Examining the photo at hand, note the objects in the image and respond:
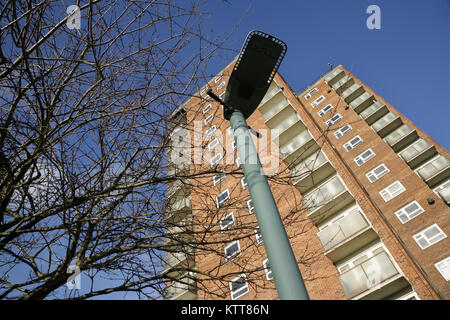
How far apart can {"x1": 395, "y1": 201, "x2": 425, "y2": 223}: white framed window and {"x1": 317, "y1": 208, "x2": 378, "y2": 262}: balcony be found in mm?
4124

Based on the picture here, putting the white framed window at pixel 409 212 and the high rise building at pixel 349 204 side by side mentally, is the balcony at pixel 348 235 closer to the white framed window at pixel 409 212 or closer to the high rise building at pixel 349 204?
the high rise building at pixel 349 204

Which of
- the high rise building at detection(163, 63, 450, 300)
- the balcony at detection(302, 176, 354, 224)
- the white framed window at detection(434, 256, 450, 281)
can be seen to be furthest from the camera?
the balcony at detection(302, 176, 354, 224)

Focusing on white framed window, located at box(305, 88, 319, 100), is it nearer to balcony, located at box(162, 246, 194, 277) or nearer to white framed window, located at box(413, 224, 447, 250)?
white framed window, located at box(413, 224, 447, 250)

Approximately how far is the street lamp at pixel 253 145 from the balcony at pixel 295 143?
17.1 m

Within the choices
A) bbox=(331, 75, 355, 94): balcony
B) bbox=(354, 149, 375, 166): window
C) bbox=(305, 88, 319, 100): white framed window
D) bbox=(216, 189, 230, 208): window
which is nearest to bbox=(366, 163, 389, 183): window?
bbox=(354, 149, 375, 166): window

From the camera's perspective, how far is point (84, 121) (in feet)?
14.0

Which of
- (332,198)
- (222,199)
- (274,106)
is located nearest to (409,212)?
(332,198)

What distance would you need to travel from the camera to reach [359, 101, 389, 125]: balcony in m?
25.3

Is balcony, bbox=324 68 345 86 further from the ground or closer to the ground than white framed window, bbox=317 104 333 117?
further from the ground

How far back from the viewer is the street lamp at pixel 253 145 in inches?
72.8

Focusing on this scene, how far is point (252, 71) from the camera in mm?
3133

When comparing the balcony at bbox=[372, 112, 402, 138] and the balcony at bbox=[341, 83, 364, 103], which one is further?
the balcony at bbox=[341, 83, 364, 103]
